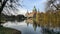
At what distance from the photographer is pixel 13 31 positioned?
2.54 metres

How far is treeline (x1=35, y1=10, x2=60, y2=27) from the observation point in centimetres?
251

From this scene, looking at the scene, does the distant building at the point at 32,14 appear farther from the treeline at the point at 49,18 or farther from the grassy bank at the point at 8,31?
the grassy bank at the point at 8,31

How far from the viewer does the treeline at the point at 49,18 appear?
2508mm

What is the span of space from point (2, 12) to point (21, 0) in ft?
1.26

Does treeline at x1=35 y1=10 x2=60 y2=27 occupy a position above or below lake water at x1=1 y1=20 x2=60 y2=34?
above

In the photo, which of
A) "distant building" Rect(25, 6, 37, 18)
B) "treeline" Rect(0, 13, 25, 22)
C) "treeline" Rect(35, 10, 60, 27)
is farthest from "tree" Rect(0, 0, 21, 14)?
"treeline" Rect(35, 10, 60, 27)

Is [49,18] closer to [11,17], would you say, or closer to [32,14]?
[32,14]

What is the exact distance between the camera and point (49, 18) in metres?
2.53

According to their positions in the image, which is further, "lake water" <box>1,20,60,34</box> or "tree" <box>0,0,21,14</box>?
"tree" <box>0,0,21,14</box>

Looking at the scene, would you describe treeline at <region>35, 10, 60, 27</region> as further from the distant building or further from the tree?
the tree

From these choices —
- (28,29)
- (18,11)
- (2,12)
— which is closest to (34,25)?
(28,29)

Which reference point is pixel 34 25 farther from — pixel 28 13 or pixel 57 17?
pixel 57 17

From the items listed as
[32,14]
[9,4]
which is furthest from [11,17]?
[32,14]

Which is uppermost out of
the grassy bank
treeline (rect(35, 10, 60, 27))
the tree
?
the tree
